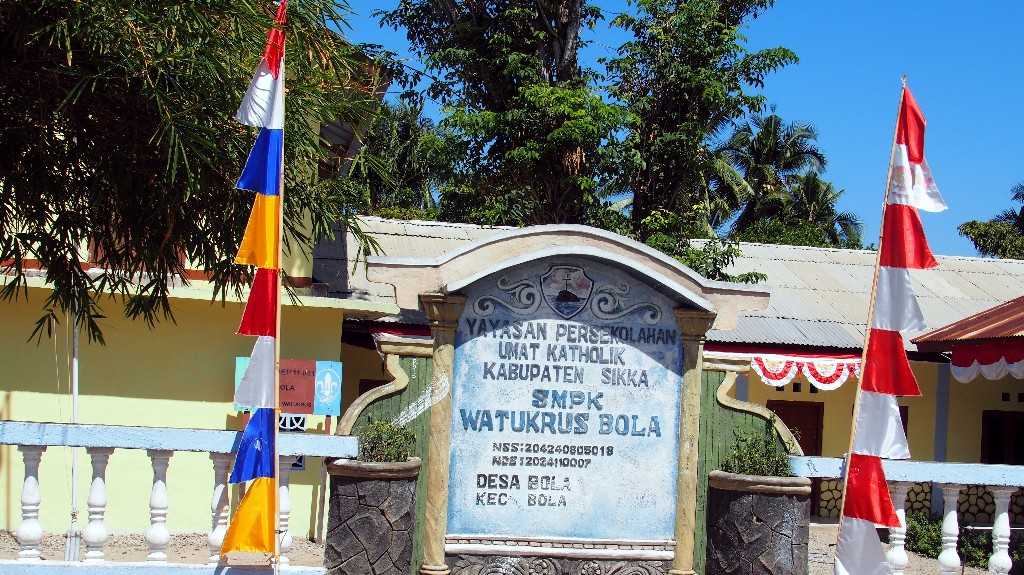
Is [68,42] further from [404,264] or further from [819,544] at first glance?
[819,544]

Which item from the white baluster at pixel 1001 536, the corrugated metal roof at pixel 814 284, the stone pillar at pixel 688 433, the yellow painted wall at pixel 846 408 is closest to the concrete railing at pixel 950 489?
the white baluster at pixel 1001 536

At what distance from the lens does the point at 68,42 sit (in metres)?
5.34

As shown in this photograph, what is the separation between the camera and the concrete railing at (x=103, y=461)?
545cm

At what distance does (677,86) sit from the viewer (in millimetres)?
13062

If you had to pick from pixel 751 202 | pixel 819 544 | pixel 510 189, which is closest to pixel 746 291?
pixel 819 544

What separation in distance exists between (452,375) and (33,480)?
2.46m

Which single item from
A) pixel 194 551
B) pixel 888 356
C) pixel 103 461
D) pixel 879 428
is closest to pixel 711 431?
pixel 879 428

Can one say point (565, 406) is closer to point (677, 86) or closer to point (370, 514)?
point (370, 514)

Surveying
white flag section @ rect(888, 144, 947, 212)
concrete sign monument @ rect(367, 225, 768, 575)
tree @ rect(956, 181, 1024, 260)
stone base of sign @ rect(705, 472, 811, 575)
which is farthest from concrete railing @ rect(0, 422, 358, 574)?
tree @ rect(956, 181, 1024, 260)

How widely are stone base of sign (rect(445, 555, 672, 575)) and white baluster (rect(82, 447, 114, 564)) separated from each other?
Result: 2064mm

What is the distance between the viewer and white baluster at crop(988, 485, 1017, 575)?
20.9ft

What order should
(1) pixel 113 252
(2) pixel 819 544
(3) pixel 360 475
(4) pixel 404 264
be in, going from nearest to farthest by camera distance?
(3) pixel 360 475 < (4) pixel 404 264 < (1) pixel 113 252 < (2) pixel 819 544

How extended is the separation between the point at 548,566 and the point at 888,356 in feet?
8.06

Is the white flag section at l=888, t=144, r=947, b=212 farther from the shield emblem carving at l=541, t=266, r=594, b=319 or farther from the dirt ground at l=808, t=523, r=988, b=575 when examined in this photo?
the dirt ground at l=808, t=523, r=988, b=575
